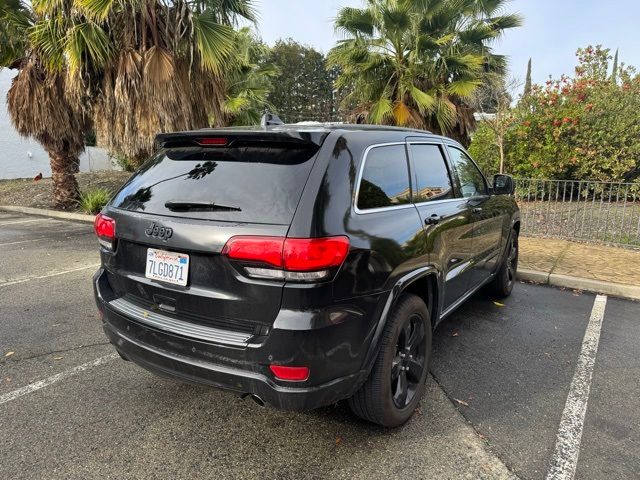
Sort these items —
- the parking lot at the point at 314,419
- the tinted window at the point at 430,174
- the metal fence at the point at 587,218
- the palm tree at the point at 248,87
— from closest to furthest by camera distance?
the parking lot at the point at 314,419
the tinted window at the point at 430,174
the metal fence at the point at 587,218
the palm tree at the point at 248,87

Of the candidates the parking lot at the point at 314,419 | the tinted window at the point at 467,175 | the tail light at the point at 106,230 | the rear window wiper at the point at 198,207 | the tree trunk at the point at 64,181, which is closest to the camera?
the rear window wiper at the point at 198,207

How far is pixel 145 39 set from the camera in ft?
28.5

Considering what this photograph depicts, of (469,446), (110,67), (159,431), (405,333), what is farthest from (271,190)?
(110,67)

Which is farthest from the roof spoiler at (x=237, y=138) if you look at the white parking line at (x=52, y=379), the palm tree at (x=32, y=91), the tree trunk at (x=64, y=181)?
the tree trunk at (x=64, y=181)

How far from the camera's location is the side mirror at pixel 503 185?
4559 mm

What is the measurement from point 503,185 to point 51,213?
11.1 meters

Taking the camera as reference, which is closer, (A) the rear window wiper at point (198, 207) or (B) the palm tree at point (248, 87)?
(A) the rear window wiper at point (198, 207)

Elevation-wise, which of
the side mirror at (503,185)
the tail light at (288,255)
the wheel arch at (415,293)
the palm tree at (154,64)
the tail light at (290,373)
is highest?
the palm tree at (154,64)

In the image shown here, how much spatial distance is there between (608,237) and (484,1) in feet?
23.5

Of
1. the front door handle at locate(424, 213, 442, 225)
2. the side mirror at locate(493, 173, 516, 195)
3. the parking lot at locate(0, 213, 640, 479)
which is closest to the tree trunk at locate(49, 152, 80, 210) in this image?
the parking lot at locate(0, 213, 640, 479)

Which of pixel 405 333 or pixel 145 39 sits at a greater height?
pixel 145 39

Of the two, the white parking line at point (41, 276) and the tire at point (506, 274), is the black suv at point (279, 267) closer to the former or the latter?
the tire at point (506, 274)

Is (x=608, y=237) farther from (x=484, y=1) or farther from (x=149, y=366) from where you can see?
(x=149, y=366)

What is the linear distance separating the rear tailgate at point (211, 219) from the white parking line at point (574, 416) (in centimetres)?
176
